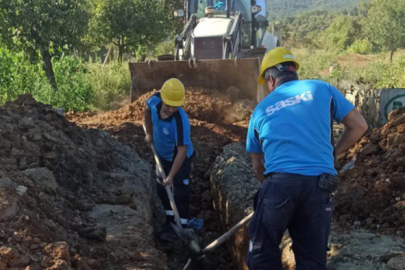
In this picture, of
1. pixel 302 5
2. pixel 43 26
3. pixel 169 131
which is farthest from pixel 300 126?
pixel 302 5

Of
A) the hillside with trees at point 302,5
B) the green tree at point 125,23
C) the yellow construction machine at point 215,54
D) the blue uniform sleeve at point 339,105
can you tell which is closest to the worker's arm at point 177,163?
the blue uniform sleeve at point 339,105

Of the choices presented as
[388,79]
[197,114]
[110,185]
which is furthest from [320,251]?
[388,79]

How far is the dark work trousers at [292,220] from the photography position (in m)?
3.38

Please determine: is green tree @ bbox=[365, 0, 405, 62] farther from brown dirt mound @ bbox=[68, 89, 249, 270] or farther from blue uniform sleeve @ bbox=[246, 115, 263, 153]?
blue uniform sleeve @ bbox=[246, 115, 263, 153]

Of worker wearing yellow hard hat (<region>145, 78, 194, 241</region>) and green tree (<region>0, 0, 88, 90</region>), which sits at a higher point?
green tree (<region>0, 0, 88, 90</region>)

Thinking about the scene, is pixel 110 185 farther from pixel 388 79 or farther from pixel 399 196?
pixel 388 79

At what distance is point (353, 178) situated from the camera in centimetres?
538

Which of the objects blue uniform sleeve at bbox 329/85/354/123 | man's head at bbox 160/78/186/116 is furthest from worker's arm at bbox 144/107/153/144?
blue uniform sleeve at bbox 329/85/354/123

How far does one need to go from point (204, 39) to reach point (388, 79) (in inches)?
430

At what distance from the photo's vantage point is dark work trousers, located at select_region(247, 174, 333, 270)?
338cm

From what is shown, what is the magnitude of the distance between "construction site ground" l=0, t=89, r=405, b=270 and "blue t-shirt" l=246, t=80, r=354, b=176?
3.65 feet

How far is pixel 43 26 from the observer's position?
1222 centimetres

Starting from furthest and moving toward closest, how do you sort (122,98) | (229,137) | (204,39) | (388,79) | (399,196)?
(388,79) → (122,98) → (204,39) → (229,137) → (399,196)

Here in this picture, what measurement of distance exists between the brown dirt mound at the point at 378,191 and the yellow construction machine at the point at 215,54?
5454mm
